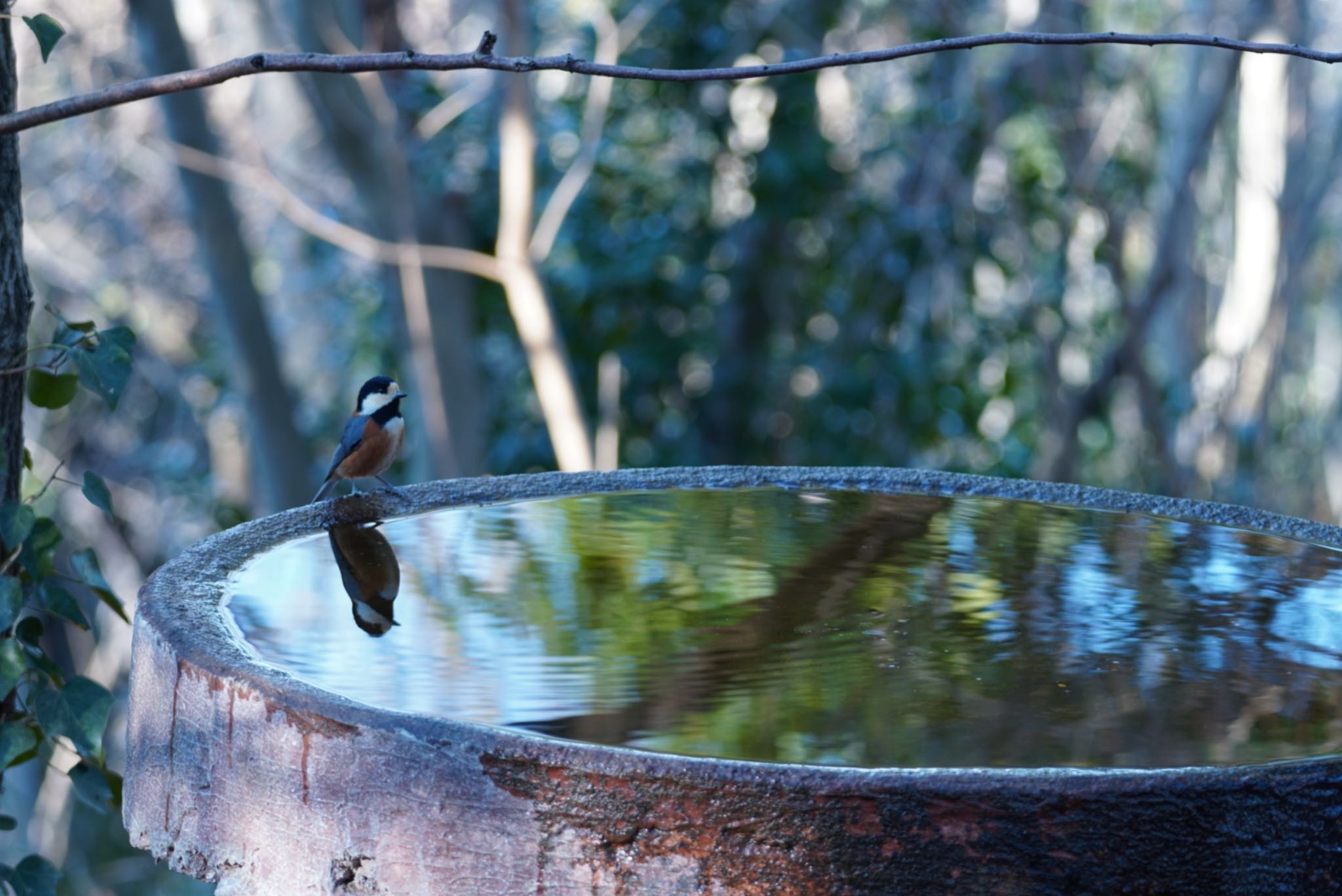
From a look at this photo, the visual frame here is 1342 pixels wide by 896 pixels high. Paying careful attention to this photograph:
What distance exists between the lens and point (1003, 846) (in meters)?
1.15

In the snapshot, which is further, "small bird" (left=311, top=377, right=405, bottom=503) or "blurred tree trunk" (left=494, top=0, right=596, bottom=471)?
"blurred tree trunk" (left=494, top=0, right=596, bottom=471)

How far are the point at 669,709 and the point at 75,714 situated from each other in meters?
0.87

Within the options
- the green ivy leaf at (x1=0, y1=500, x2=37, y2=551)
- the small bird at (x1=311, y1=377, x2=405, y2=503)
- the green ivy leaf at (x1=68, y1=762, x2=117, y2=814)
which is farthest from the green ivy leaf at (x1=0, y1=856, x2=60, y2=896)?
the small bird at (x1=311, y1=377, x2=405, y2=503)

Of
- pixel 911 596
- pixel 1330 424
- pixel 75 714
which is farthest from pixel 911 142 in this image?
pixel 75 714

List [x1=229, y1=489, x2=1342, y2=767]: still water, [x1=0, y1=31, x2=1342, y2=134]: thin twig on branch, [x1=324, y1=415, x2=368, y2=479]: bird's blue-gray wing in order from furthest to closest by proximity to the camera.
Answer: [x1=324, y1=415, x2=368, y2=479]: bird's blue-gray wing < [x1=0, y1=31, x2=1342, y2=134]: thin twig on branch < [x1=229, y1=489, x2=1342, y2=767]: still water

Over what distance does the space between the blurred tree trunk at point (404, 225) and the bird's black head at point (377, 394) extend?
2.56m

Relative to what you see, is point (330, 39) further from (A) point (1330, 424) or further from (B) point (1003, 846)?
(A) point (1330, 424)

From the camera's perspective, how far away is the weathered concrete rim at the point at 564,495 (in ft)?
3.83

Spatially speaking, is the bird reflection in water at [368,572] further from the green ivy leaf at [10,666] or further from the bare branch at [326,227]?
the bare branch at [326,227]

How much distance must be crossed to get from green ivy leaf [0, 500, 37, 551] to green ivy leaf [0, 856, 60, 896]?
449mm

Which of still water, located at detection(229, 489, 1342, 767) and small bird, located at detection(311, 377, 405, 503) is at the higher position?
small bird, located at detection(311, 377, 405, 503)

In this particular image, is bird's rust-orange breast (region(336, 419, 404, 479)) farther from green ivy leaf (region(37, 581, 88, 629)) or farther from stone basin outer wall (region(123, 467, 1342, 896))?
stone basin outer wall (region(123, 467, 1342, 896))

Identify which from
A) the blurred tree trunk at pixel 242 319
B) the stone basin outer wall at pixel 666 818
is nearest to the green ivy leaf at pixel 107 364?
the stone basin outer wall at pixel 666 818

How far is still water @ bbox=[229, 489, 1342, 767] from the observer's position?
140 cm
